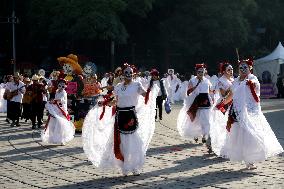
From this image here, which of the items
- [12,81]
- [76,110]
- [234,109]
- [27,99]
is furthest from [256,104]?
[12,81]

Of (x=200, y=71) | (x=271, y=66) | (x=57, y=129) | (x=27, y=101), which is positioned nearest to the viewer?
(x=200, y=71)

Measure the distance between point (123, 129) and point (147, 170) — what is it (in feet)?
3.46

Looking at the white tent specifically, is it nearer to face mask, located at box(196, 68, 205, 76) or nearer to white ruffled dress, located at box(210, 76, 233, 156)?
face mask, located at box(196, 68, 205, 76)

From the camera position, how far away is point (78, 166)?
42.7 ft

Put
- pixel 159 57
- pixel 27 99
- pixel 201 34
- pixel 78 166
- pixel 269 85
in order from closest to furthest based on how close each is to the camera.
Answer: pixel 78 166 < pixel 27 99 < pixel 269 85 < pixel 201 34 < pixel 159 57

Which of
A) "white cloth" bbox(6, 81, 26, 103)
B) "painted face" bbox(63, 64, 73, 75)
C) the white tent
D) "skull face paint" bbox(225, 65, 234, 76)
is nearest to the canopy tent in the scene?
the white tent

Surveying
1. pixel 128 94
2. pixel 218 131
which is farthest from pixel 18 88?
pixel 128 94

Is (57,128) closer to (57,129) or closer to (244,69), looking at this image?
(57,129)

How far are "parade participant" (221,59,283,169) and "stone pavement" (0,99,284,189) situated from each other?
329 mm

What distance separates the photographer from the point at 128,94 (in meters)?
12.0

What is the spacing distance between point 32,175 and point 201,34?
3851 cm

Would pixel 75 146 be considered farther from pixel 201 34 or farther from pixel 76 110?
pixel 201 34

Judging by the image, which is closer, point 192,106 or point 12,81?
point 192,106

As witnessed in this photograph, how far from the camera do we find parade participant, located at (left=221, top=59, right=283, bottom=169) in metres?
11.9
